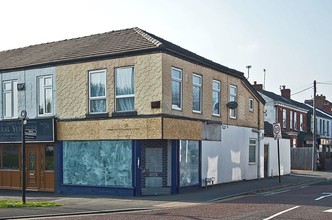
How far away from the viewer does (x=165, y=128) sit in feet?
62.1

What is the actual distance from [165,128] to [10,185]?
32.1 feet

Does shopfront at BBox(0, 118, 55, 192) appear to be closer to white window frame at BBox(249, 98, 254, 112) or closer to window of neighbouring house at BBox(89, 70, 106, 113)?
window of neighbouring house at BBox(89, 70, 106, 113)

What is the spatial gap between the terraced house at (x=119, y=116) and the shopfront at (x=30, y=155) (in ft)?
0.16

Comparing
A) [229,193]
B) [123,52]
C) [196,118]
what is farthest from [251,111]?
[123,52]

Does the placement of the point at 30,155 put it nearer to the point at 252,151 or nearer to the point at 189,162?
the point at 189,162

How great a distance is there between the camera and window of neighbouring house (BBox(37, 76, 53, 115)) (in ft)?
73.5

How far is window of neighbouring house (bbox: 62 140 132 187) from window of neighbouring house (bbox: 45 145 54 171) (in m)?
0.89

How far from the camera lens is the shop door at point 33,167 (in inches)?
896

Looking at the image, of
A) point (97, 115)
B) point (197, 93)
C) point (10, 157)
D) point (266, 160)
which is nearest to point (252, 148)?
point (266, 160)

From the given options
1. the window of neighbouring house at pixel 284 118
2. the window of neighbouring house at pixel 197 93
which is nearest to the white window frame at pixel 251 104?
the window of neighbouring house at pixel 197 93

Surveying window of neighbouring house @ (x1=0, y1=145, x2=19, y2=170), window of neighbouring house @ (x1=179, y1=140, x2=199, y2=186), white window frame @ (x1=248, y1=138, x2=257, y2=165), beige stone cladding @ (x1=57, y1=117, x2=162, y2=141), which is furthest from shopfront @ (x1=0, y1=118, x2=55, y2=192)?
white window frame @ (x1=248, y1=138, x2=257, y2=165)

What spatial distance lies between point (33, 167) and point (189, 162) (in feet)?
25.4

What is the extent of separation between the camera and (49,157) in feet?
73.5

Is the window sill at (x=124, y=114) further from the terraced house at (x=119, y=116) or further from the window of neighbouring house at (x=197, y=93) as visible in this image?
the window of neighbouring house at (x=197, y=93)
